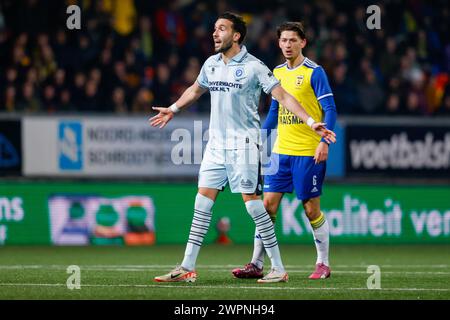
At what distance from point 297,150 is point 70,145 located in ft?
23.4

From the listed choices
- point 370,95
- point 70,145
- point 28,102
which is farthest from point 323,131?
point 370,95

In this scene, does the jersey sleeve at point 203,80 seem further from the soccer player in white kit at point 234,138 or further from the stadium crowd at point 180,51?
Result: the stadium crowd at point 180,51

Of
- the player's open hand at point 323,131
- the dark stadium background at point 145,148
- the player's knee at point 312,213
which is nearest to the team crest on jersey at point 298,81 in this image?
the player's open hand at point 323,131

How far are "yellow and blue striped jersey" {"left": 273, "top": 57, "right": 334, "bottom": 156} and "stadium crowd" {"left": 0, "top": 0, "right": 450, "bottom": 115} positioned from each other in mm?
7244

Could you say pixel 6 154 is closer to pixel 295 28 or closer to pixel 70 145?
pixel 70 145

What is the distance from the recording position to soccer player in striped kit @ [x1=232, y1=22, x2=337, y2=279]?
10.3 meters

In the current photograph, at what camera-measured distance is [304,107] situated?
1039 centimetres

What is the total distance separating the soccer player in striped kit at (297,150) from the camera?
1030 centimetres

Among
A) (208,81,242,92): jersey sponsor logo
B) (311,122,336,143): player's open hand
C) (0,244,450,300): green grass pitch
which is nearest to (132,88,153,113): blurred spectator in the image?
(0,244,450,300): green grass pitch

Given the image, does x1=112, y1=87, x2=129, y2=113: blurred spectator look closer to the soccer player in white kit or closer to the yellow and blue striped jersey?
the yellow and blue striped jersey

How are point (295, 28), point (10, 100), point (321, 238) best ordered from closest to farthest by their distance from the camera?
point (295, 28), point (321, 238), point (10, 100)
